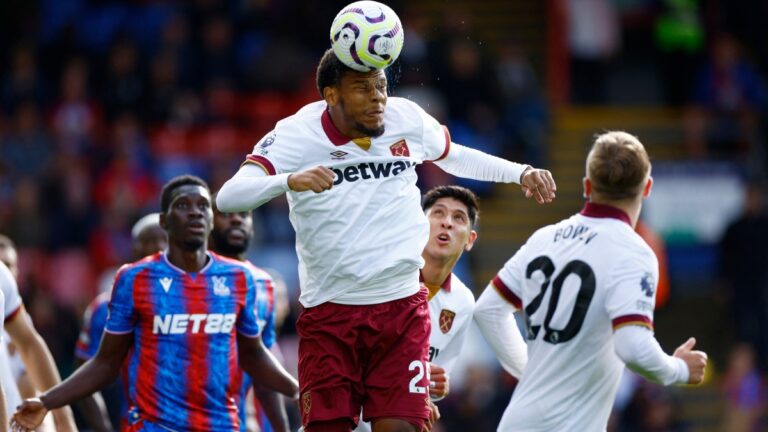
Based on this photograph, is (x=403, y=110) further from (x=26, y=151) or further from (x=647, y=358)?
(x=26, y=151)

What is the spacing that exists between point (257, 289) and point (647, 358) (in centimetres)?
285

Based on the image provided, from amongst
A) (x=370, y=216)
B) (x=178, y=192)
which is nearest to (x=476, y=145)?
(x=178, y=192)

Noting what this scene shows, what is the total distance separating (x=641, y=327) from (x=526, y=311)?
2.51ft

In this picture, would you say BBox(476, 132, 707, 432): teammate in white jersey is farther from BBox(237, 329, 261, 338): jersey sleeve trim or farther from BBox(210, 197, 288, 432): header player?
BBox(210, 197, 288, 432): header player

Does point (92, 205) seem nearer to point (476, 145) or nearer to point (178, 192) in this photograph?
point (476, 145)

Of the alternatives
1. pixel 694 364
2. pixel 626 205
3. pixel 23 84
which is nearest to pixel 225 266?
pixel 626 205

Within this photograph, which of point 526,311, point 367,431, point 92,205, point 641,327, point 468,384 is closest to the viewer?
point 641,327

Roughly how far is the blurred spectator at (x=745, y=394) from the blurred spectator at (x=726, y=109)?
330 cm

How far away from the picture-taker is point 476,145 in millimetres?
17656

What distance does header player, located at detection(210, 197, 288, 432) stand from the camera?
8.82 meters

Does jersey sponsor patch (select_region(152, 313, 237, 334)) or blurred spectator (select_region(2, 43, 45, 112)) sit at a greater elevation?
blurred spectator (select_region(2, 43, 45, 112))

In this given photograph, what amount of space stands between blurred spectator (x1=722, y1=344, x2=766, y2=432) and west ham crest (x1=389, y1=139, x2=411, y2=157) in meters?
10.5

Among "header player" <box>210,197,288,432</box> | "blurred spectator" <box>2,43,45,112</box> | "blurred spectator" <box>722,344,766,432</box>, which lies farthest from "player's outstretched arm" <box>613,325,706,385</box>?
"blurred spectator" <box>2,43,45,112</box>

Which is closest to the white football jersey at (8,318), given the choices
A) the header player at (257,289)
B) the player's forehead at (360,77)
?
the header player at (257,289)
